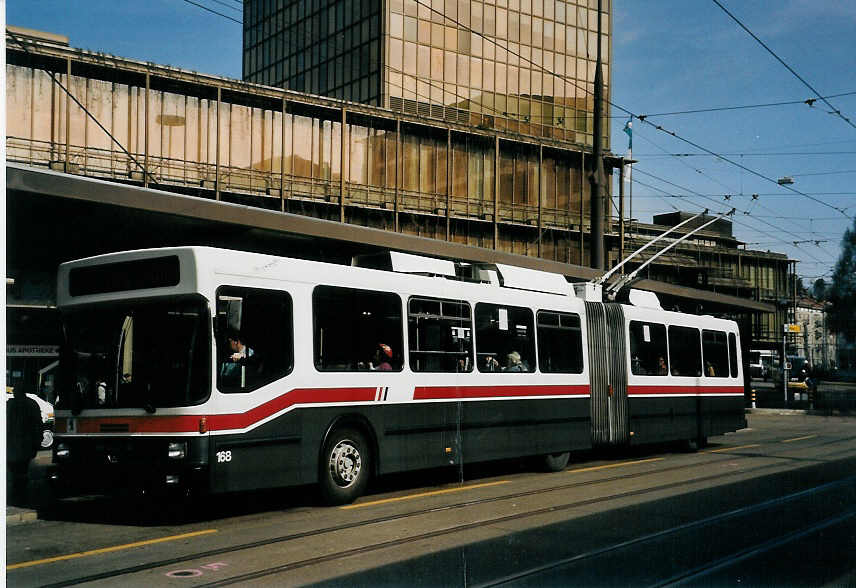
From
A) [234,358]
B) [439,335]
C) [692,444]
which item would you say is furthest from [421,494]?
Result: [692,444]

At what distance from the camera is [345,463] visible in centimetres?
1137

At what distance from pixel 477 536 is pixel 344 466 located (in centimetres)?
262

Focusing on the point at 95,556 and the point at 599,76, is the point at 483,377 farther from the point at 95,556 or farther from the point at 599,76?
the point at 599,76

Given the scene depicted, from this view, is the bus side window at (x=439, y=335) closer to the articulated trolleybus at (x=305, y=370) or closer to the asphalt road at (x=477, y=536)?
the articulated trolleybus at (x=305, y=370)

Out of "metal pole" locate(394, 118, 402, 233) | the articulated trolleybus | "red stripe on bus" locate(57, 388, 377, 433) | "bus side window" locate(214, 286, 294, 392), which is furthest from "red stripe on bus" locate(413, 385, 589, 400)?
"metal pole" locate(394, 118, 402, 233)

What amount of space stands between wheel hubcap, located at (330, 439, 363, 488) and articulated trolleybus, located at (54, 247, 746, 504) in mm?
19

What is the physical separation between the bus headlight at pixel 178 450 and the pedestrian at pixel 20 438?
10.0 ft

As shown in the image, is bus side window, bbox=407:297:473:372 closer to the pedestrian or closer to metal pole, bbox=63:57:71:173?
the pedestrian

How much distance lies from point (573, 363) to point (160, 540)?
8.32 metres

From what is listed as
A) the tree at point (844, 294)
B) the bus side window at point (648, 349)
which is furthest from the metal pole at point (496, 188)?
the tree at point (844, 294)

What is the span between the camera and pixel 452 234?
40.5m

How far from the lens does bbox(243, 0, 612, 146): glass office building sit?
→ 46188 mm

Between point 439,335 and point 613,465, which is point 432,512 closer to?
point 439,335

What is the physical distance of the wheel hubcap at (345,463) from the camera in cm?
1123
